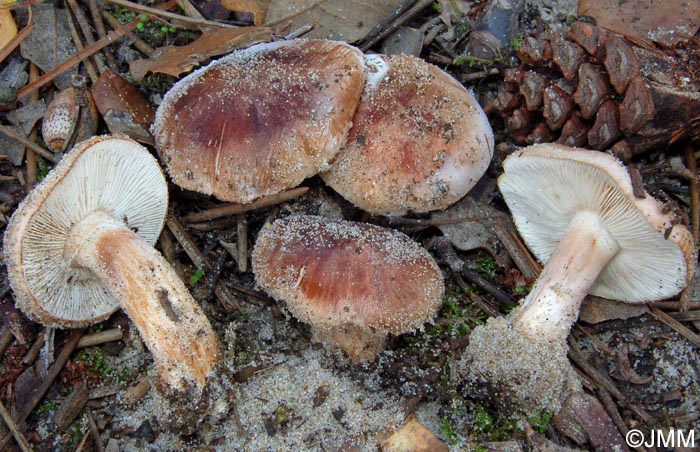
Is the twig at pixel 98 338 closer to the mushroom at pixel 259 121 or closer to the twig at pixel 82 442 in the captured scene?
the twig at pixel 82 442

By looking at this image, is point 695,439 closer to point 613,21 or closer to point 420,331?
point 420,331

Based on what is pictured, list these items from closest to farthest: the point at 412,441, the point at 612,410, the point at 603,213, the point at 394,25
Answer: the point at 412,441 → the point at 603,213 → the point at 612,410 → the point at 394,25

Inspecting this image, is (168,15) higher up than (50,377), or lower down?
higher up

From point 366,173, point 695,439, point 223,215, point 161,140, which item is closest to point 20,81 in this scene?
point 161,140

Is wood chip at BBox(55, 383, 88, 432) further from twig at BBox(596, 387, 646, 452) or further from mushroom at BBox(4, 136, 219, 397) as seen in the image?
twig at BBox(596, 387, 646, 452)

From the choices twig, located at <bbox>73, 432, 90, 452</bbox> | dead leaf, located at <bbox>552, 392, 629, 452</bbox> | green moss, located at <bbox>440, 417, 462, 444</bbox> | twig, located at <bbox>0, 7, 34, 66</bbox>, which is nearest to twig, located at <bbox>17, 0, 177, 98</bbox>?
twig, located at <bbox>0, 7, 34, 66</bbox>

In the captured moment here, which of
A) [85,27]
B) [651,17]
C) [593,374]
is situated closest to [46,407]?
[85,27]

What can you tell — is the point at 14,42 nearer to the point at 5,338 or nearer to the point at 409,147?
the point at 5,338
